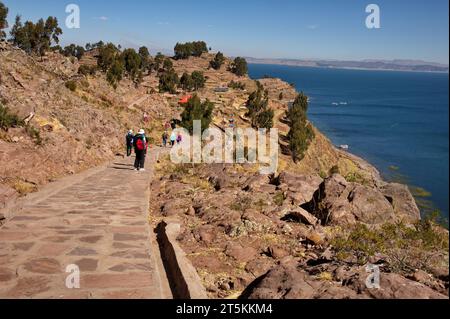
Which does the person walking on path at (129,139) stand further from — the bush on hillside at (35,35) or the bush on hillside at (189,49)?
the bush on hillside at (189,49)

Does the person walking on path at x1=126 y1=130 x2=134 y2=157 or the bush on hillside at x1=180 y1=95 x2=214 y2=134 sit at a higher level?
the bush on hillside at x1=180 y1=95 x2=214 y2=134

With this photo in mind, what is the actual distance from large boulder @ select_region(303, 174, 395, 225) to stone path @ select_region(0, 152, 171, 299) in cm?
385

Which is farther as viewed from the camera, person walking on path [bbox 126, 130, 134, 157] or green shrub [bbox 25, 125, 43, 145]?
person walking on path [bbox 126, 130, 134, 157]

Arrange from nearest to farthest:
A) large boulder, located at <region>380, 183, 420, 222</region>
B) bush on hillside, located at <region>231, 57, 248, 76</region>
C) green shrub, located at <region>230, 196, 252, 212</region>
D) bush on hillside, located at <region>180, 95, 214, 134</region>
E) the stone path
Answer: the stone path, green shrub, located at <region>230, 196, 252, 212</region>, large boulder, located at <region>380, 183, 420, 222</region>, bush on hillside, located at <region>180, 95, 214, 134</region>, bush on hillside, located at <region>231, 57, 248, 76</region>

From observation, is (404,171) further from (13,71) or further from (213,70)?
(213,70)

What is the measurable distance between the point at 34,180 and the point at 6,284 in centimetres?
773

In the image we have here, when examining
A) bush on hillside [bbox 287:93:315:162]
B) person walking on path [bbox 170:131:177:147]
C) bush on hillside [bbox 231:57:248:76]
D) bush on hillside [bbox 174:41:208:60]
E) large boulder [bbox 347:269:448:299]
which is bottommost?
bush on hillside [bbox 287:93:315:162]

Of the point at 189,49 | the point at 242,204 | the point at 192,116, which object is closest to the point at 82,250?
the point at 242,204

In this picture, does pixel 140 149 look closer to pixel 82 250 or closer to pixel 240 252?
pixel 82 250

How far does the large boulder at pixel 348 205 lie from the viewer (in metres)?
8.64

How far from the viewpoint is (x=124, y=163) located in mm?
18953

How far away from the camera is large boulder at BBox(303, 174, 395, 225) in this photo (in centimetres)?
864

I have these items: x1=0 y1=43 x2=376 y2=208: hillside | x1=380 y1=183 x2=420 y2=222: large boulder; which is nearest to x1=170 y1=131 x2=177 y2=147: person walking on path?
x1=0 y1=43 x2=376 y2=208: hillside

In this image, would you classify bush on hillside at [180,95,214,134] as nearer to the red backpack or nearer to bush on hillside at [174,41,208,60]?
the red backpack
